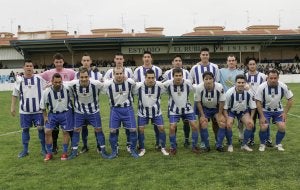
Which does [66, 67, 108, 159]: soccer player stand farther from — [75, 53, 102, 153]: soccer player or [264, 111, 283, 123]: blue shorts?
[264, 111, 283, 123]: blue shorts

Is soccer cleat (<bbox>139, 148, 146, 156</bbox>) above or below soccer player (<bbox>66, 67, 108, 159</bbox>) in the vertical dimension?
below

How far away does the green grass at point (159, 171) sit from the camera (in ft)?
17.5

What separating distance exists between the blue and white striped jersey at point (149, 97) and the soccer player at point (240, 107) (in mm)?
1210

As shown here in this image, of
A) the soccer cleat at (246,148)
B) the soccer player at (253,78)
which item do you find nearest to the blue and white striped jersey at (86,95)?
the soccer cleat at (246,148)

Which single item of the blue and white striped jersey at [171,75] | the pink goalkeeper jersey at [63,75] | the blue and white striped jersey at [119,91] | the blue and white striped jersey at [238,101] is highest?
the pink goalkeeper jersey at [63,75]

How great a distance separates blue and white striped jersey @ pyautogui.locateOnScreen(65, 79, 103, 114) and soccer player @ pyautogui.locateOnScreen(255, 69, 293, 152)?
278 centimetres

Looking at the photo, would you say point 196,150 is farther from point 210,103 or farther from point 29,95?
point 29,95

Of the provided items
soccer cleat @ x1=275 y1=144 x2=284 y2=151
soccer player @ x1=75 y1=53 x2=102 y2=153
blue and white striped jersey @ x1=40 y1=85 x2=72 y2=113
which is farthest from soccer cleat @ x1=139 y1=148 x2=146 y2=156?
soccer cleat @ x1=275 y1=144 x2=284 y2=151

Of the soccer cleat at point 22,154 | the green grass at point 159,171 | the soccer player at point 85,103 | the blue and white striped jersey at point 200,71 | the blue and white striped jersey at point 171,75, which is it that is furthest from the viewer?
the blue and white striped jersey at point 200,71

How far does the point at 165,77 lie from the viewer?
7969 millimetres

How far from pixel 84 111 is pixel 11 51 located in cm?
3389

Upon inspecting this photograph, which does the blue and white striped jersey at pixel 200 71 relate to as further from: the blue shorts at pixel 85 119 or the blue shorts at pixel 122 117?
the blue shorts at pixel 85 119

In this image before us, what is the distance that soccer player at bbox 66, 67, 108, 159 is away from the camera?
271 inches

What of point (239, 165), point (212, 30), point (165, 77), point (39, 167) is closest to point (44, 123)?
point (39, 167)
